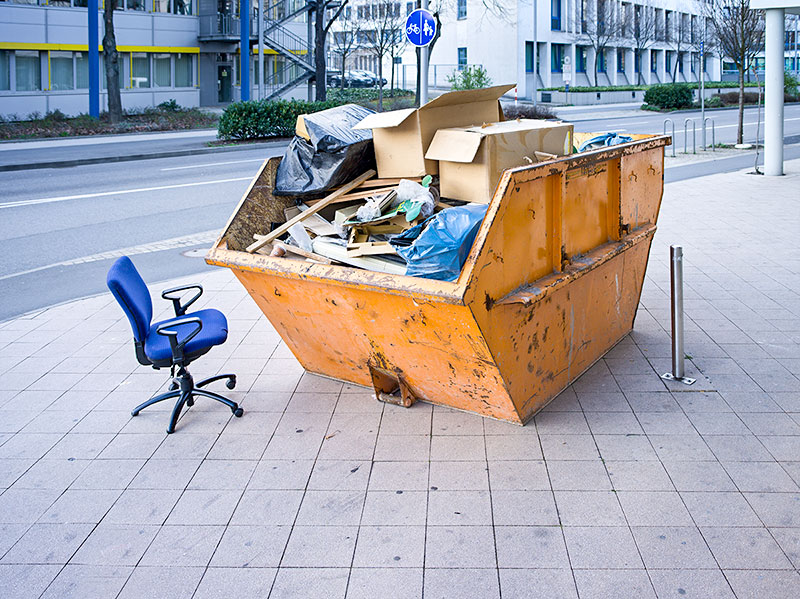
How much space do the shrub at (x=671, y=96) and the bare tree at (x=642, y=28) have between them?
68.1ft

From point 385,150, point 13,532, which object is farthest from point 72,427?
point 385,150

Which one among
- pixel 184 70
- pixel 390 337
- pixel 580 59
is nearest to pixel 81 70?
pixel 184 70

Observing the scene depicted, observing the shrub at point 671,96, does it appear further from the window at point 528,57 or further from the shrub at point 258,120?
the shrub at point 258,120

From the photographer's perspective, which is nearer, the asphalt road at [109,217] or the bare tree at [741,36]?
the asphalt road at [109,217]

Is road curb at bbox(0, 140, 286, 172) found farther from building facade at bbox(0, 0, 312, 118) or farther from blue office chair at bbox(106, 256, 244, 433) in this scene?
blue office chair at bbox(106, 256, 244, 433)

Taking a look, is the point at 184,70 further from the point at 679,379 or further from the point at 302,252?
the point at 679,379

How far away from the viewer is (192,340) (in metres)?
5.33

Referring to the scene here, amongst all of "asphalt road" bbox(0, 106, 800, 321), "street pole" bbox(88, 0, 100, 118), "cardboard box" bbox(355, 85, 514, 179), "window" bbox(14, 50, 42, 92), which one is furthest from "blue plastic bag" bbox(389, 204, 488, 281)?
"window" bbox(14, 50, 42, 92)

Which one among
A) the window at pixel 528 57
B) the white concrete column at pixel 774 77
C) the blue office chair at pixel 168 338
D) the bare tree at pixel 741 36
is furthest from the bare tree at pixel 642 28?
the blue office chair at pixel 168 338

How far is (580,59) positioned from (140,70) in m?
34.5

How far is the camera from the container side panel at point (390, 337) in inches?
180

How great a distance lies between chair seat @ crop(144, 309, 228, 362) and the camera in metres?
5.25

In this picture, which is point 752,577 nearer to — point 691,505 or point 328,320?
point 691,505

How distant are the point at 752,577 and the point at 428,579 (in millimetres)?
1384
